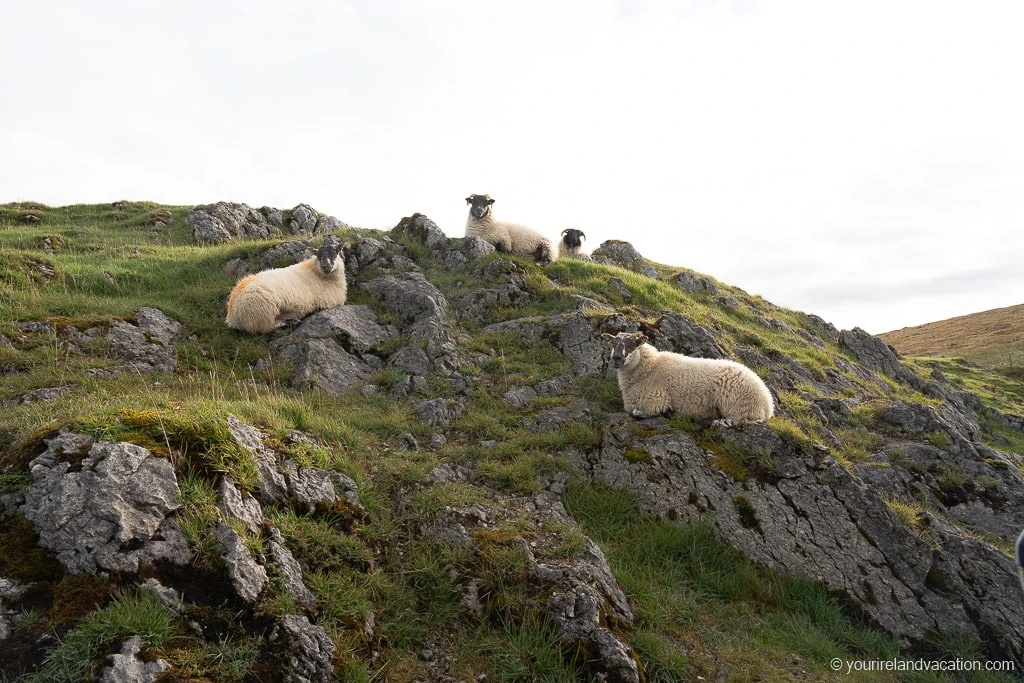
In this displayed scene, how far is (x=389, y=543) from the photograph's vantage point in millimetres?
6832

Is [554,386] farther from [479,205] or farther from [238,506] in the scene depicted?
[479,205]

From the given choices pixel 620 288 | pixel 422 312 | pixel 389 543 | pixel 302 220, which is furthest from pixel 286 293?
pixel 302 220

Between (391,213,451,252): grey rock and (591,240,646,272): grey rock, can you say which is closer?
(391,213,451,252): grey rock

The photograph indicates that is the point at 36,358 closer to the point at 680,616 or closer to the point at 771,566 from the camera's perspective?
the point at 680,616

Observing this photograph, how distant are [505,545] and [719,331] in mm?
12342

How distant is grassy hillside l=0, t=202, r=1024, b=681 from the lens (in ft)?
15.4

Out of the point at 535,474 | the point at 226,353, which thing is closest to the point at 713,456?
the point at 535,474

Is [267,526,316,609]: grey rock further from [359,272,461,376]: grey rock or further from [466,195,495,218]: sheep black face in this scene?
[466,195,495,218]: sheep black face

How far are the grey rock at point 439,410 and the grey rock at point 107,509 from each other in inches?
206

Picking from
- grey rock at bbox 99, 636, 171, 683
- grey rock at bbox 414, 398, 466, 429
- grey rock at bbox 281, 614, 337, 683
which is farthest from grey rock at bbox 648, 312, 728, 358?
grey rock at bbox 99, 636, 171, 683

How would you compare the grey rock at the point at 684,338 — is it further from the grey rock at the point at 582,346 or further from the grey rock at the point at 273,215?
the grey rock at the point at 273,215

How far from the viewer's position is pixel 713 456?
375 inches

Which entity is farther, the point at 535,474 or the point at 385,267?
the point at 385,267

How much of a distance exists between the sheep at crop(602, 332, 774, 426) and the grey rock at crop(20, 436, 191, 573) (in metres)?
7.92
